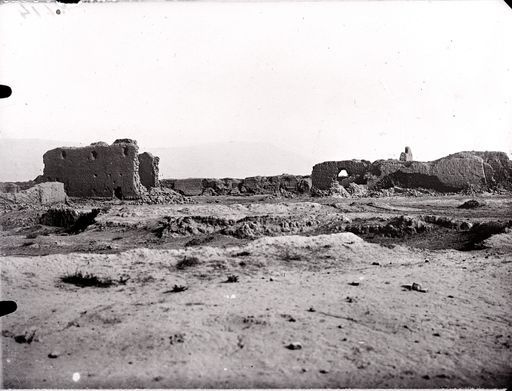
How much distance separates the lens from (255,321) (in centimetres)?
449

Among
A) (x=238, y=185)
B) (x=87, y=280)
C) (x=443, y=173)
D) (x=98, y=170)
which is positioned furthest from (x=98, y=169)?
(x=443, y=173)

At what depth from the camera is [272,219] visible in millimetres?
9984

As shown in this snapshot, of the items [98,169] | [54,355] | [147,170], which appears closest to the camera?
[54,355]

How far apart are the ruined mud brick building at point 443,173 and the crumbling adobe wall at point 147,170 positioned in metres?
8.84

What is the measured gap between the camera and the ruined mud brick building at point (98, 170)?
1702 centimetres

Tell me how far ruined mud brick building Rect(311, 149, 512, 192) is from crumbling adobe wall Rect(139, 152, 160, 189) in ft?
29.0

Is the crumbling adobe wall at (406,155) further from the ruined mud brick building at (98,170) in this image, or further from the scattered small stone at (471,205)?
the ruined mud brick building at (98,170)

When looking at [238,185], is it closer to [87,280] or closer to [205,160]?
[87,280]

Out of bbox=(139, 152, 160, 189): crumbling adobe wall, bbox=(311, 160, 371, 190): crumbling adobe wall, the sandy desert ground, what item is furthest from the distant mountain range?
the sandy desert ground

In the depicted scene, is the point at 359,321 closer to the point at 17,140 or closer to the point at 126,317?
the point at 126,317

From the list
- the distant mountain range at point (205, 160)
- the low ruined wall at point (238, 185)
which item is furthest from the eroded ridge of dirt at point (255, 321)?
the distant mountain range at point (205, 160)

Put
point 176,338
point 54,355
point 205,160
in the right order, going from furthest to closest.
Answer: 1. point 205,160
2. point 176,338
3. point 54,355

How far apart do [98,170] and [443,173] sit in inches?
613

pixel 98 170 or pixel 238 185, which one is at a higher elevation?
pixel 98 170
